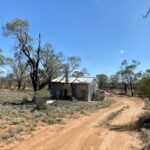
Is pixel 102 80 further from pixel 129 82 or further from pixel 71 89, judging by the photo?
pixel 71 89

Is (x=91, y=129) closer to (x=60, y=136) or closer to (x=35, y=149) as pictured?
(x=60, y=136)

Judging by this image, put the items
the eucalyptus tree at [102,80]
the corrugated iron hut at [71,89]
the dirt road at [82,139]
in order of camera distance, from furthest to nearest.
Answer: the eucalyptus tree at [102,80] → the corrugated iron hut at [71,89] → the dirt road at [82,139]

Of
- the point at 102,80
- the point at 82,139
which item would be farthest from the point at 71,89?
the point at 102,80

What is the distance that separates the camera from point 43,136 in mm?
12086

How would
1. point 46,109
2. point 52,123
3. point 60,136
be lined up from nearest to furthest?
point 60,136
point 52,123
point 46,109

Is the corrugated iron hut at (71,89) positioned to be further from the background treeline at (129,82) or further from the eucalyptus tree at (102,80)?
the eucalyptus tree at (102,80)

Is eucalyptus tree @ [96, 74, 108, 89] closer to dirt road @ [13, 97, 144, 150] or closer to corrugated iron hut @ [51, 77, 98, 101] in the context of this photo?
corrugated iron hut @ [51, 77, 98, 101]

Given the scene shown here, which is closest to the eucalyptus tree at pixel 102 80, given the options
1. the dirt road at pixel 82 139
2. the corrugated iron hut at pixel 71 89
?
the corrugated iron hut at pixel 71 89

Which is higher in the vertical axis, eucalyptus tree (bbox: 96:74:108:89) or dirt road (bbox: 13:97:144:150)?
eucalyptus tree (bbox: 96:74:108:89)

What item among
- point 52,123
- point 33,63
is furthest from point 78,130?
point 33,63

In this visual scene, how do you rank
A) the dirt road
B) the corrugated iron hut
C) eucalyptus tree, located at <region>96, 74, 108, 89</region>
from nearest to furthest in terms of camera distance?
the dirt road
the corrugated iron hut
eucalyptus tree, located at <region>96, 74, 108, 89</region>

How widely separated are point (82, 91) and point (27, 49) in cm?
1000

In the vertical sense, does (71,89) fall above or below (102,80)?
below

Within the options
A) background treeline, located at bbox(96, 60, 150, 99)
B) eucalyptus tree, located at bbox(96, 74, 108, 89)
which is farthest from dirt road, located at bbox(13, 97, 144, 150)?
eucalyptus tree, located at bbox(96, 74, 108, 89)
